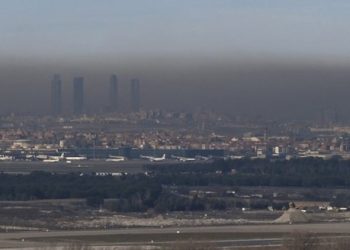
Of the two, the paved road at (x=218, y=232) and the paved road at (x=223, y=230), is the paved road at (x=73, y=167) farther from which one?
the paved road at (x=218, y=232)

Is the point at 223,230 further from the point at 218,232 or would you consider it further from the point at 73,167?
the point at 73,167

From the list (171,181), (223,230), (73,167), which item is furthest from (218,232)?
(73,167)

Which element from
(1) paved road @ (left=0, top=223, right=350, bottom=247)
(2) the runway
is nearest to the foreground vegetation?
(2) the runway

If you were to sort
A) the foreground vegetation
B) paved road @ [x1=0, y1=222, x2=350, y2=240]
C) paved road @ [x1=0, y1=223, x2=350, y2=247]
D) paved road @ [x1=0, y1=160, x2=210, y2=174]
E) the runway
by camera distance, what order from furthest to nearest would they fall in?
paved road @ [x1=0, y1=160, x2=210, y2=174], the runway, the foreground vegetation, paved road @ [x1=0, y1=222, x2=350, y2=240], paved road @ [x1=0, y1=223, x2=350, y2=247]

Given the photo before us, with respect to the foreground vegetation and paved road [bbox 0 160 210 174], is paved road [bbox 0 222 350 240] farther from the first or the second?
paved road [bbox 0 160 210 174]

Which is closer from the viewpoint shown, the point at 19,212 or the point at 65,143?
the point at 19,212

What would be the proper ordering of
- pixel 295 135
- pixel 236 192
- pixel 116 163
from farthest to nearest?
1. pixel 295 135
2. pixel 116 163
3. pixel 236 192

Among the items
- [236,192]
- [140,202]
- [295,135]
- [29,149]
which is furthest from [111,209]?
[295,135]

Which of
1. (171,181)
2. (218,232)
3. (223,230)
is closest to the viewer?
(218,232)

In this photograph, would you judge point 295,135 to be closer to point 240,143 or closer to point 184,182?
point 240,143

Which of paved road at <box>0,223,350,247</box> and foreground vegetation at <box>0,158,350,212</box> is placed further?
foreground vegetation at <box>0,158,350,212</box>

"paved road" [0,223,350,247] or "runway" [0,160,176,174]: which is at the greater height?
"runway" [0,160,176,174]
